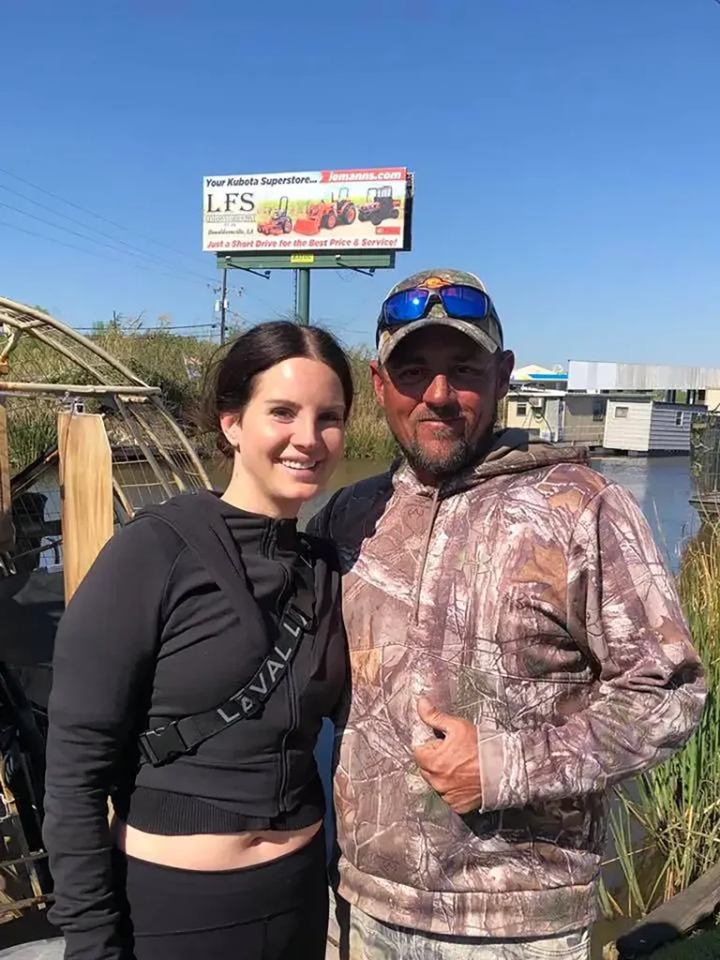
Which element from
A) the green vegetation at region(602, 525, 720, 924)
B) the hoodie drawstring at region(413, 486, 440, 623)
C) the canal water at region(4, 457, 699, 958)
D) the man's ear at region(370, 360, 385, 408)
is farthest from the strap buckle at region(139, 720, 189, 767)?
the green vegetation at region(602, 525, 720, 924)

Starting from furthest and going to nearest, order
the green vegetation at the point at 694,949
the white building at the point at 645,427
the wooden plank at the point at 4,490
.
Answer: the white building at the point at 645,427
the green vegetation at the point at 694,949
the wooden plank at the point at 4,490

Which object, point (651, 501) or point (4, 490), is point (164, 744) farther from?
point (651, 501)

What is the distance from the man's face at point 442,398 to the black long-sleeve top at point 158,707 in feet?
1.34

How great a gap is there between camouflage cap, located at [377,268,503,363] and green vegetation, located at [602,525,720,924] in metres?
2.75

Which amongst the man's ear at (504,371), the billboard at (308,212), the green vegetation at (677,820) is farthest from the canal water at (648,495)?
the billboard at (308,212)

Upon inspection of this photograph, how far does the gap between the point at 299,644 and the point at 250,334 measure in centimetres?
66

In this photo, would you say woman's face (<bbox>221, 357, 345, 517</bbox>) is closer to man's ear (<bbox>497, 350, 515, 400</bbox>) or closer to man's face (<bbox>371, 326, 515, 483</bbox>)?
man's face (<bbox>371, 326, 515, 483</bbox>)

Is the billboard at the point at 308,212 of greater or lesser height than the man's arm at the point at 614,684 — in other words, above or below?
above

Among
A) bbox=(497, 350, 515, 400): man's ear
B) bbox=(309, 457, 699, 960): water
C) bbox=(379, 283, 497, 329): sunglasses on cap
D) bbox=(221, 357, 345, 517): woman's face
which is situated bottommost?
bbox=(309, 457, 699, 960): water

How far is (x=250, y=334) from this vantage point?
1.80m

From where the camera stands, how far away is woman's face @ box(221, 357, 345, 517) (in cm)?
171

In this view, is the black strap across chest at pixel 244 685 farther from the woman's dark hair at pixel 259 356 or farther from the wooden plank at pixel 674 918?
the wooden plank at pixel 674 918

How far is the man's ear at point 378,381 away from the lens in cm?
196

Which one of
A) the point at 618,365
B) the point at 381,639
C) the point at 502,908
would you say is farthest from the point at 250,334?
the point at 618,365
